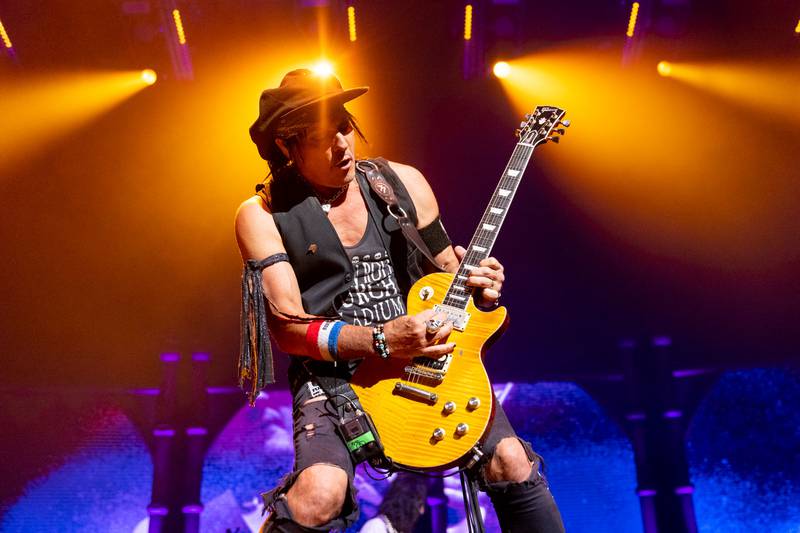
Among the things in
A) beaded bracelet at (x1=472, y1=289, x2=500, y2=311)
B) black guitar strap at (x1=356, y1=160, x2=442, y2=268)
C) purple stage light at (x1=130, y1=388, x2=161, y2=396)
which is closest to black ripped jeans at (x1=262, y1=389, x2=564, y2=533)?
beaded bracelet at (x1=472, y1=289, x2=500, y2=311)

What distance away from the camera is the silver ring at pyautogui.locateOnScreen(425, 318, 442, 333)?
2795 mm

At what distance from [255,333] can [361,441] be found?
2.19ft

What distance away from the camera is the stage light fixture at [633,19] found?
620 cm

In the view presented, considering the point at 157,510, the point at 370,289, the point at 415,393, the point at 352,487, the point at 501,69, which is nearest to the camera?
the point at 352,487

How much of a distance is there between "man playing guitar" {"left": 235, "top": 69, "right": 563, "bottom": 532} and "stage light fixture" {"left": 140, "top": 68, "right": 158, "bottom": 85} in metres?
3.47

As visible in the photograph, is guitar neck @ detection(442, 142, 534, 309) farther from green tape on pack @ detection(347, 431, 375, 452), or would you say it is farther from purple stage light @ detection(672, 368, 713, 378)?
purple stage light @ detection(672, 368, 713, 378)

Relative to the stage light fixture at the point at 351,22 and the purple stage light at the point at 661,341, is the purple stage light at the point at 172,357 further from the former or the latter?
the purple stage light at the point at 661,341

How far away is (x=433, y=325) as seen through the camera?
2805 millimetres

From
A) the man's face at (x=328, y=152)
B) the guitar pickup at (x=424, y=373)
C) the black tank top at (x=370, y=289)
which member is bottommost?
the guitar pickup at (x=424, y=373)

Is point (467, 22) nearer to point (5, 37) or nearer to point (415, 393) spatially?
point (5, 37)

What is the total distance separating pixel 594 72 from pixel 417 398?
4736 mm

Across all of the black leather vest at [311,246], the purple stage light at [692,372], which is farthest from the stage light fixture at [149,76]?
the purple stage light at [692,372]

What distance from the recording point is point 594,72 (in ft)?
21.4

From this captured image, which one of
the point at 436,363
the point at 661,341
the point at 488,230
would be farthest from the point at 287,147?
the point at 661,341
